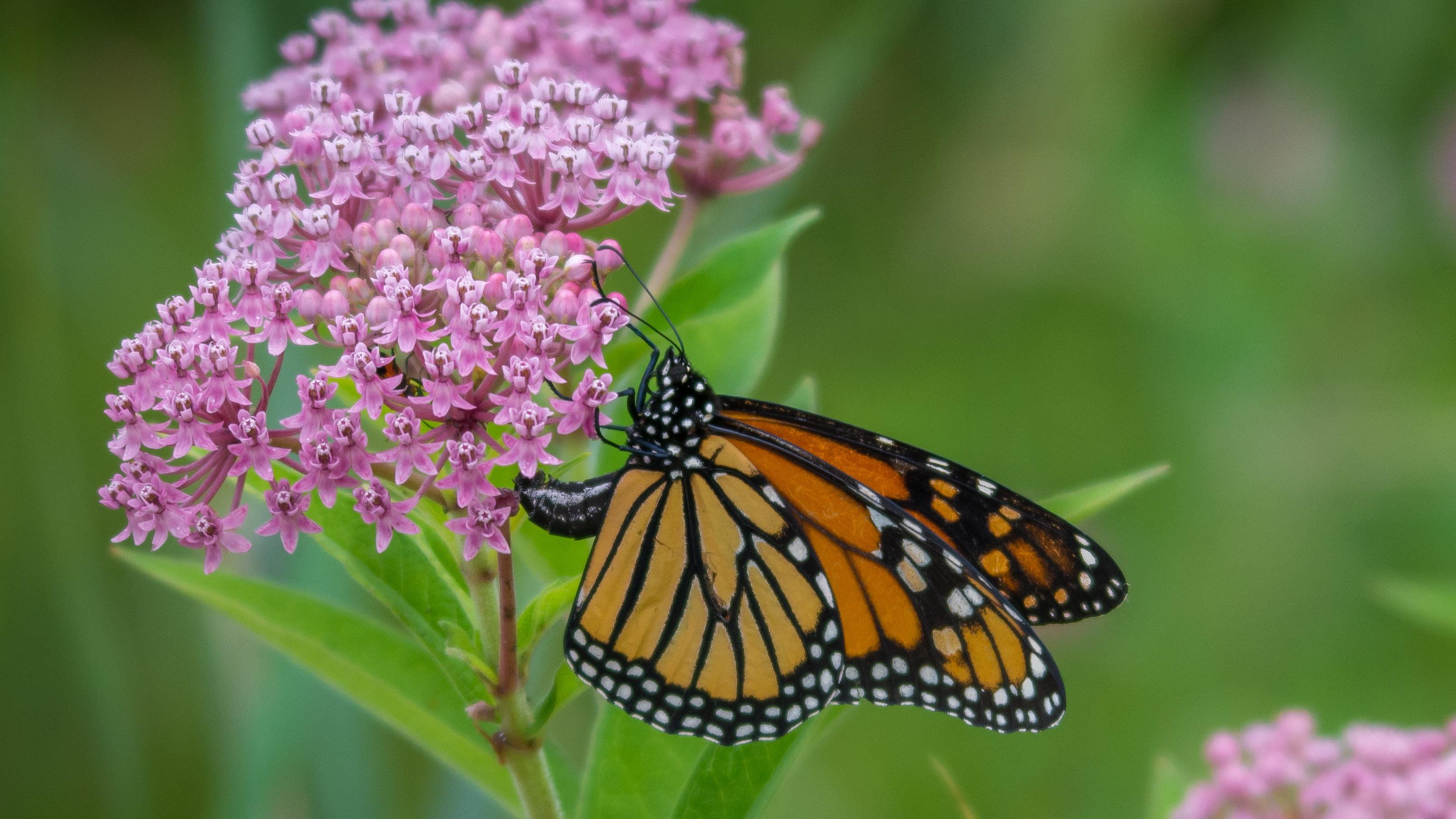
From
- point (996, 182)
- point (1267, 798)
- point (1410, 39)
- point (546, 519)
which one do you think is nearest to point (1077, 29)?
point (996, 182)

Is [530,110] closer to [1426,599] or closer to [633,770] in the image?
[633,770]

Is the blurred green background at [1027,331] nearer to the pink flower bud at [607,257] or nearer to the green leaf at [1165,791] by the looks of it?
the pink flower bud at [607,257]

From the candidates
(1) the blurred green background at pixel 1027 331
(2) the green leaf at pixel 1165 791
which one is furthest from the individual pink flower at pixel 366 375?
(2) the green leaf at pixel 1165 791

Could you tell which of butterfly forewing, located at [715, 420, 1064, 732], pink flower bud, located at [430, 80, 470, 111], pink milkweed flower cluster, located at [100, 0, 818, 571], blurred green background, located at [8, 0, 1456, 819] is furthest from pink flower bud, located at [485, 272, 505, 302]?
blurred green background, located at [8, 0, 1456, 819]

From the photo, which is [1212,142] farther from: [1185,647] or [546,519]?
[546,519]

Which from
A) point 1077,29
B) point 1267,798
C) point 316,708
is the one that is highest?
point 1077,29

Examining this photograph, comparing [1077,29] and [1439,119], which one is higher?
[1439,119]

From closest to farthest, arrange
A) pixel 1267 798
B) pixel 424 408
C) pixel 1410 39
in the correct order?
pixel 424 408 < pixel 1267 798 < pixel 1410 39
